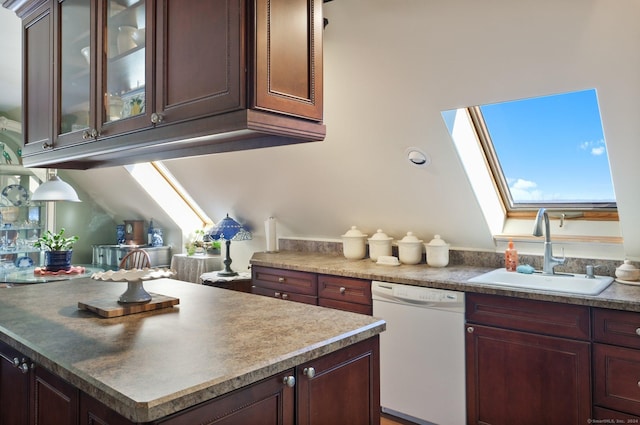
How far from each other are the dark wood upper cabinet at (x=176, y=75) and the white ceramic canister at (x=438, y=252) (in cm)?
176

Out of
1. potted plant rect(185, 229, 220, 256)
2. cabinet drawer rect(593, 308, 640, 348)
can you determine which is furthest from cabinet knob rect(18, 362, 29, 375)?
potted plant rect(185, 229, 220, 256)

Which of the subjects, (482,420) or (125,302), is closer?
(125,302)

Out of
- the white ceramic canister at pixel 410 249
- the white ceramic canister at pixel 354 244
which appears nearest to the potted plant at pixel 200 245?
the white ceramic canister at pixel 354 244

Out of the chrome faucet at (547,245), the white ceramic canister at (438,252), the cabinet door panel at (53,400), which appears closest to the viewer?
the cabinet door panel at (53,400)

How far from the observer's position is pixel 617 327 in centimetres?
199

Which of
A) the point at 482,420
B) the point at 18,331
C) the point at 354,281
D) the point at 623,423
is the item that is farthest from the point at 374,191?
the point at 18,331

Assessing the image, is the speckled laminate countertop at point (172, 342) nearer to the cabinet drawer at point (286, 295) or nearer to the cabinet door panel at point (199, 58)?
the cabinet door panel at point (199, 58)

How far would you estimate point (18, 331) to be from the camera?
5.03 feet

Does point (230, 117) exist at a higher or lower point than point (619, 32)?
lower

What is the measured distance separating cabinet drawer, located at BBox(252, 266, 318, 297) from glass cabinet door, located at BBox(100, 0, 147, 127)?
1861 millimetres

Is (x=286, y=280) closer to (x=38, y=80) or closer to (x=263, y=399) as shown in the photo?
(x=38, y=80)

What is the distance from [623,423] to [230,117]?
211 cm

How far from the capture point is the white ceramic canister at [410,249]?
3.12 meters

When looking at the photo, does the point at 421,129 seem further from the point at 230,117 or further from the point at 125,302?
the point at 125,302
